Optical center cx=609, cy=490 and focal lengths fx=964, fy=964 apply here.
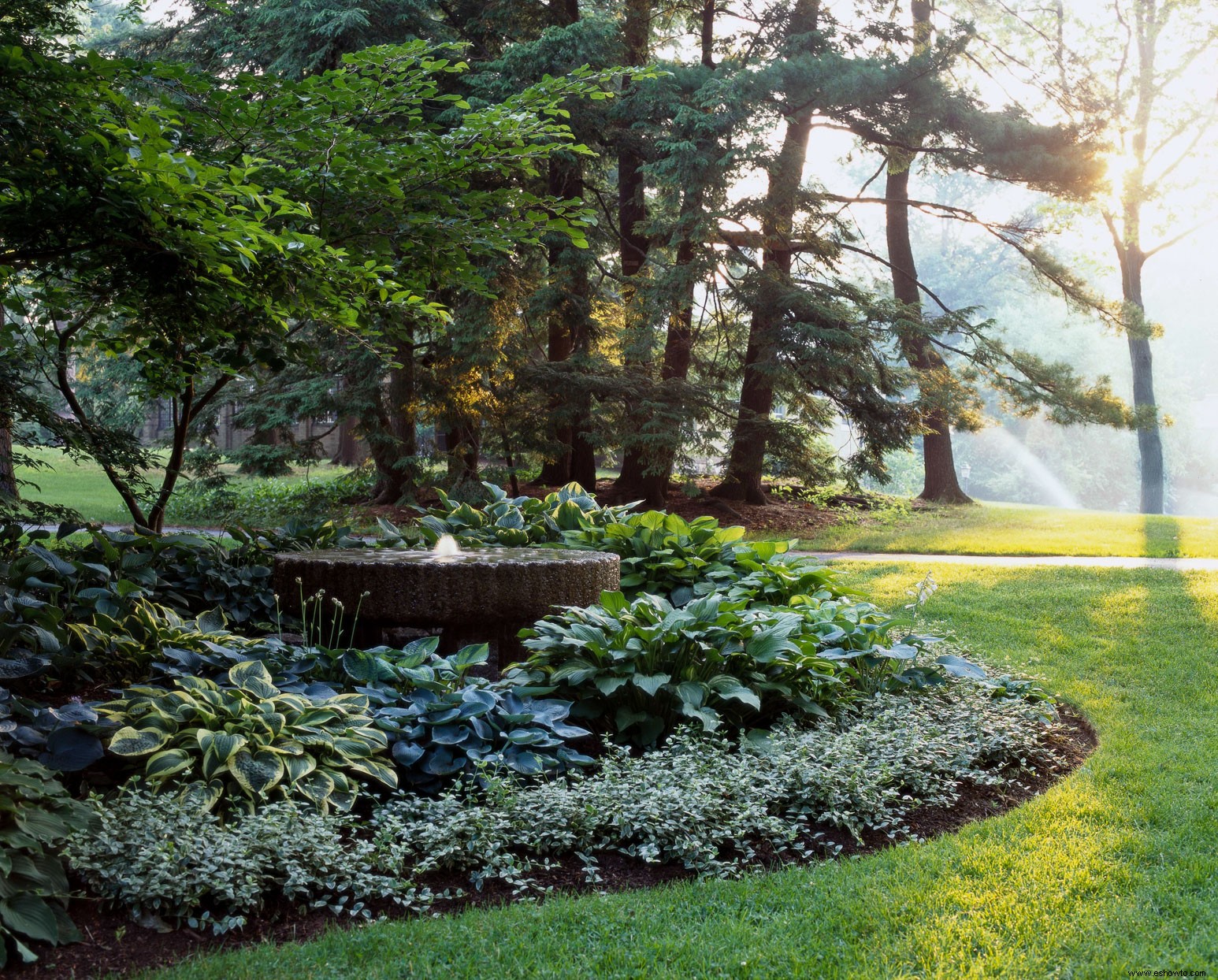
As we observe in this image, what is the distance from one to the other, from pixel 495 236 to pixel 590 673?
6.17 feet

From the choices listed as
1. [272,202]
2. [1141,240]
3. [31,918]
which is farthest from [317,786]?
[1141,240]

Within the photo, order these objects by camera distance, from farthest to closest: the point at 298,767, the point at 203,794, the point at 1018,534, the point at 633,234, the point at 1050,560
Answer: the point at 633,234 < the point at 1018,534 < the point at 1050,560 < the point at 298,767 < the point at 203,794

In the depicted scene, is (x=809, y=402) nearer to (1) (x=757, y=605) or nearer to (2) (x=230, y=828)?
(1) (x=757, y=605)

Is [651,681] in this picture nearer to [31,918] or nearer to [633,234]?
[31,918]

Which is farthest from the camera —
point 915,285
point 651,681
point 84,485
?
point 84,485

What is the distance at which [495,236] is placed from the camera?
13.3 ft

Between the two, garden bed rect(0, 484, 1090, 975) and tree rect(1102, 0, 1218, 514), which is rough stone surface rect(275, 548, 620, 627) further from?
tree rect(1102, 0, 1218, 514)

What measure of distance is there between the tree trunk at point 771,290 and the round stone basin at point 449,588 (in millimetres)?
6822

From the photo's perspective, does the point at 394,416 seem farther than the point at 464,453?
Yes

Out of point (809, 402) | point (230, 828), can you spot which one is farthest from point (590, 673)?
point (809, 402)

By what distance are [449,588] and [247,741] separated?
62.8 inches

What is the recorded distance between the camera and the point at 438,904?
2705mm

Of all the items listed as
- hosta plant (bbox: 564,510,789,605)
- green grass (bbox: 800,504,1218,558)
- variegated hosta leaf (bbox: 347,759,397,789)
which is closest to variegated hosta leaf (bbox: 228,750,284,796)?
variegated hosta leaf (bbox: 347,759,397,789)

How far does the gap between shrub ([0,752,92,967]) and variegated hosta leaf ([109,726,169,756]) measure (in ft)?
0.80
